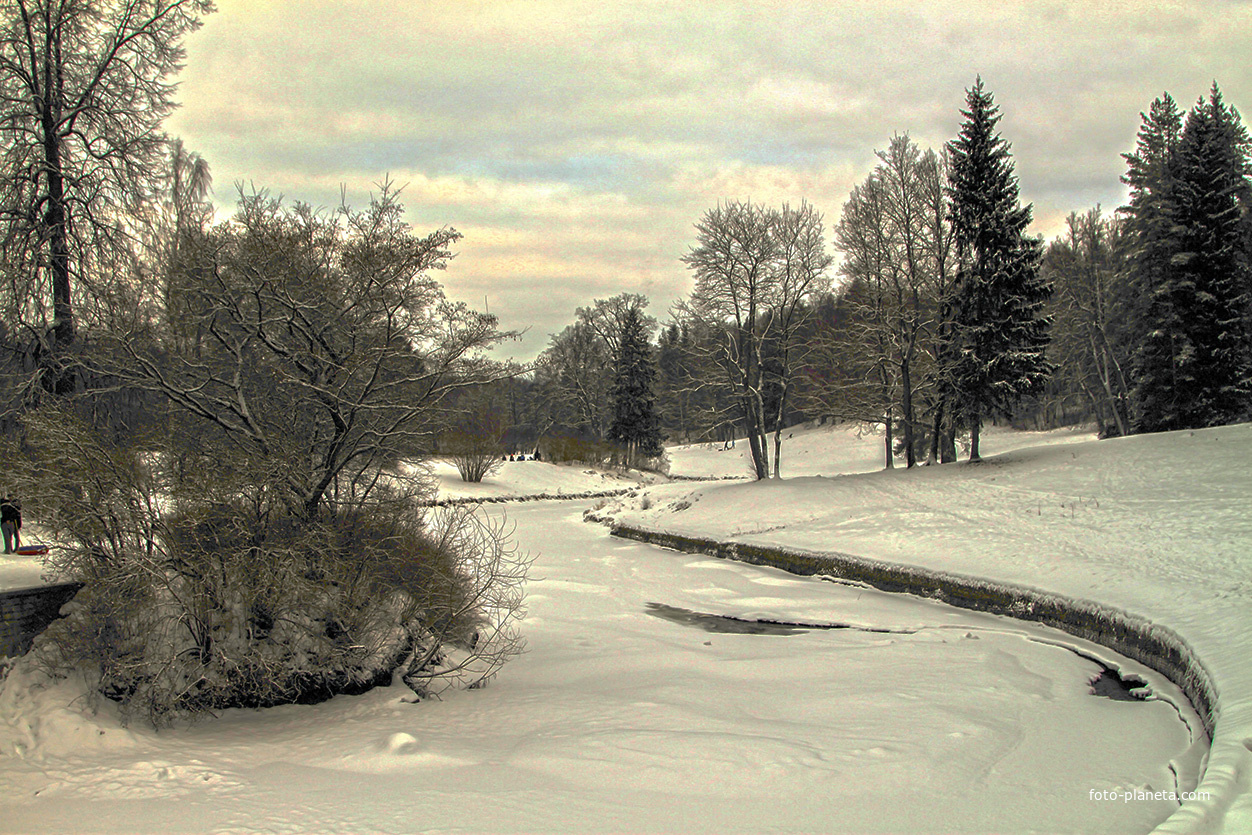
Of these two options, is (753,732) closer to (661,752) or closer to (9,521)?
(661,752)

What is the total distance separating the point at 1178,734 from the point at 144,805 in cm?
913

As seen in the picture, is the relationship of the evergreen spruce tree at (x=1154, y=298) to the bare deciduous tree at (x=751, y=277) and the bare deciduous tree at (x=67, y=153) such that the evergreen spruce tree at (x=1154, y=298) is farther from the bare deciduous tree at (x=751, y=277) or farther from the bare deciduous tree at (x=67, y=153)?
the bare deciduous tree at (x=67, y=153)

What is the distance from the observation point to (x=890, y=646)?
10.7m

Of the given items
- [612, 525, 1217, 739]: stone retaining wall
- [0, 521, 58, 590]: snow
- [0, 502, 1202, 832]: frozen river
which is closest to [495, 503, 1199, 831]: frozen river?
[0, 502, 1202, 832]: frozen river

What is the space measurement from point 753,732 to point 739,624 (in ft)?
20.0

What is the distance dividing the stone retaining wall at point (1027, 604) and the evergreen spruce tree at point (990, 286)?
976cm

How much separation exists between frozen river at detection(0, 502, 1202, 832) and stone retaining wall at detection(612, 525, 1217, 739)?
1.32 ft

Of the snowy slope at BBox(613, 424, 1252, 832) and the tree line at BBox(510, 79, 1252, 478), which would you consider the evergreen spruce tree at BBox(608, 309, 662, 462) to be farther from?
the snowy slope at BBox(613, 424, 1252, 832)

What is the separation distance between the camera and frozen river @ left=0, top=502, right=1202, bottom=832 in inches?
210

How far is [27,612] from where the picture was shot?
7.28 meters

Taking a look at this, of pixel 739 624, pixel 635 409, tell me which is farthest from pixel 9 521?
pixel 635 409

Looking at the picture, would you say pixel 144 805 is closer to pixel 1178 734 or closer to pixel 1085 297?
pixel 1178 734

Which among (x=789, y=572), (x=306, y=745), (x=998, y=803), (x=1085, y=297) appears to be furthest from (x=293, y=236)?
(x=1085, y=297)

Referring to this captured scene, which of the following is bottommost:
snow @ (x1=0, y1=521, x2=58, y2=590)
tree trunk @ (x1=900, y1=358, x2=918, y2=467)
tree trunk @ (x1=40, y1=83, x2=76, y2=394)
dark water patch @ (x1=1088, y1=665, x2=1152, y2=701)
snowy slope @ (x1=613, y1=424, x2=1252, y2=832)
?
dark water patch @ (x1=1088, y1=665, x2=1152, y2=701)
